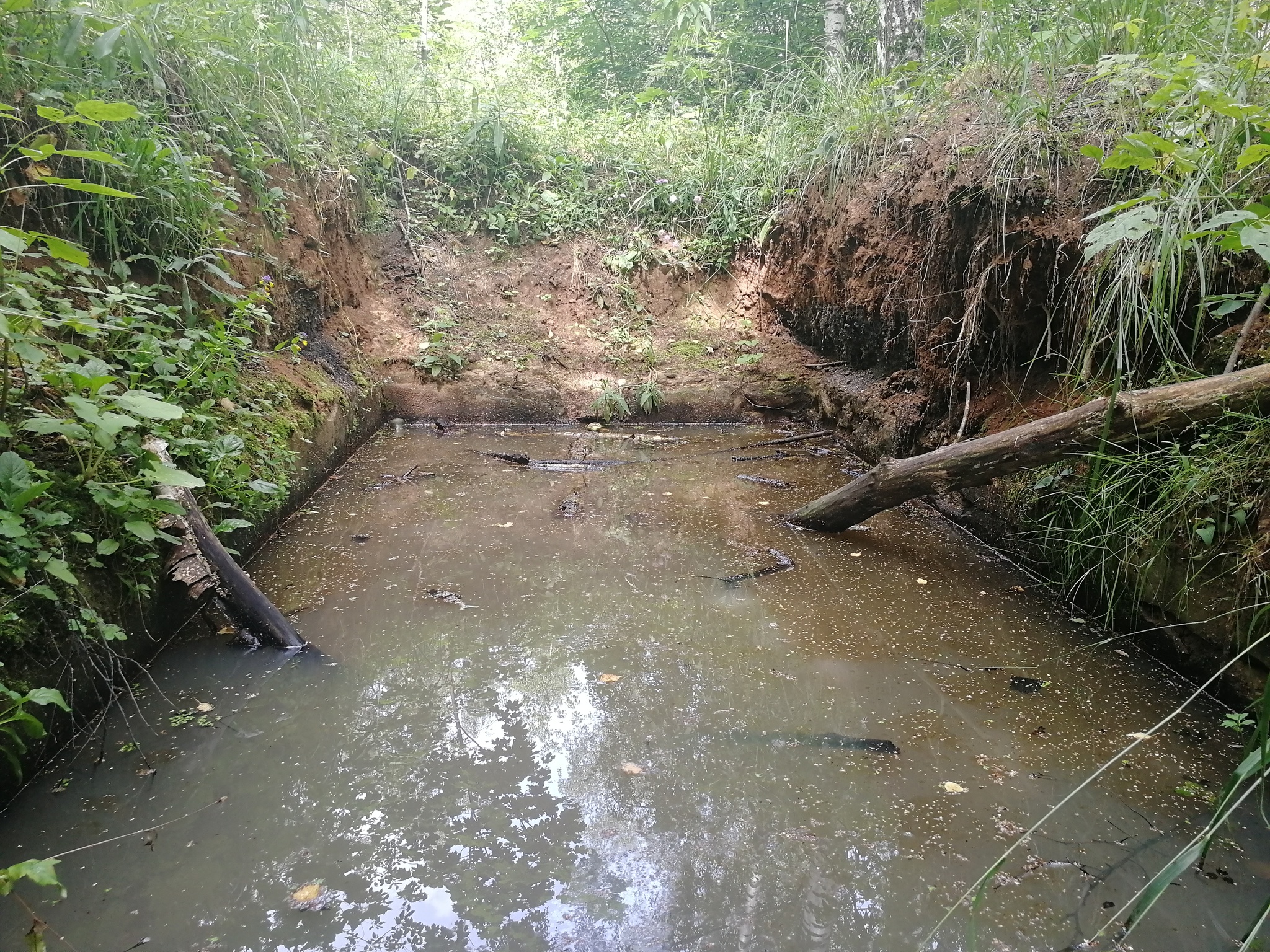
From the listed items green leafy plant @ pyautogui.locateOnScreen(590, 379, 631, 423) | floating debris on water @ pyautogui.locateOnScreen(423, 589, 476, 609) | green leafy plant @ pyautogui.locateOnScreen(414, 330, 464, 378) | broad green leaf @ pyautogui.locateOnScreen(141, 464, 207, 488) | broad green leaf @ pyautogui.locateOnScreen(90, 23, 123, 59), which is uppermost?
broad green leaf @ pyautogui.locateOnScreen(90, 23, 123, 59)

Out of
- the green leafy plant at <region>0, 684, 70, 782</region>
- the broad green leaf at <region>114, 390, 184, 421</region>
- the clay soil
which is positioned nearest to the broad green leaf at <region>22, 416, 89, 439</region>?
the broad green leaf at <region>114, 390, 184, 421</region>

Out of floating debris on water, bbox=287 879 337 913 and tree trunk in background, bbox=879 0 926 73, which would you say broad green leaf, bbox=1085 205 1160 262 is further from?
tree trunk in background, bbox=879 0 926 73

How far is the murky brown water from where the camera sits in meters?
1.31

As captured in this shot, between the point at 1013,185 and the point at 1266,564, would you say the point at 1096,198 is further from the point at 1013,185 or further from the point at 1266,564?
the point at 1266,564

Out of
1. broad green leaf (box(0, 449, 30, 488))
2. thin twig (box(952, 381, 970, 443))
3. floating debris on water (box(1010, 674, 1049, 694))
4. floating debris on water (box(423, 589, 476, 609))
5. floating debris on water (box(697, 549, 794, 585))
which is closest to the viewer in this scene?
broad green leaf (box(0, 449, 30, 488))

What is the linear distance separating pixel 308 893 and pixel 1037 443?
253cm

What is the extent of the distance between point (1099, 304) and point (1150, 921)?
209cm

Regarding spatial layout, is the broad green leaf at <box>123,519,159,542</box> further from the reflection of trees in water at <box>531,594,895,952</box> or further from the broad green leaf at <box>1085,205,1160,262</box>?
the broad green leaf at <box>1085,205,1160,262</box>

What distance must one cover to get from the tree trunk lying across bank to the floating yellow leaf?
8.06 feet

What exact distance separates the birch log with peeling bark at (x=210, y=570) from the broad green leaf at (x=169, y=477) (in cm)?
12

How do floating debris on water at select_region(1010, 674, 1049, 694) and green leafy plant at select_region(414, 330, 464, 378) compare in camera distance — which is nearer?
floating debris on water at select_region(1010, 674, 1049, 694)

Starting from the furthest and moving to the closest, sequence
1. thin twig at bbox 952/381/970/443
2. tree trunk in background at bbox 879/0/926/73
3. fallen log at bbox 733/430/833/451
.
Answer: tree trunk in background at bbox 879/0/926/73
fallen log at bbox 733/430/833/451
thin twig at bbox 952/381/970/443

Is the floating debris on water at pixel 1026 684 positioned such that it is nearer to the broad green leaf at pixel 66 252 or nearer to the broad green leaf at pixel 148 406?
the broad green leaf at pixel 148 406

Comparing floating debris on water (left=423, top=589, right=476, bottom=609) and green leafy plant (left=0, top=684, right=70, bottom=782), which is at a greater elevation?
green leafy plant (left=0, top=684, right=70, bottom=782)
